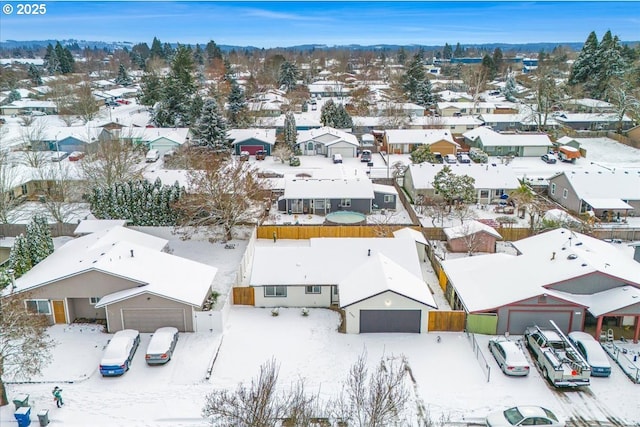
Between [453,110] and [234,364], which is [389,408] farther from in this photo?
[453,110]

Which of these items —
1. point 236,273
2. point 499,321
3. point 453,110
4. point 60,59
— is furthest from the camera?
point 60,59

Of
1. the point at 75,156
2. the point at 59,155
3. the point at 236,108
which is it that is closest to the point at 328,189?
the point at 75,156

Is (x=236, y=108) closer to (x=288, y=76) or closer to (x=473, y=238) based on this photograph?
(x=288, y=76)

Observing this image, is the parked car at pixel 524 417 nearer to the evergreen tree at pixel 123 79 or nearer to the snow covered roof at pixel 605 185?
the snow covered roof at pixel 605 185

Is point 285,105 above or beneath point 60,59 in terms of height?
beneath

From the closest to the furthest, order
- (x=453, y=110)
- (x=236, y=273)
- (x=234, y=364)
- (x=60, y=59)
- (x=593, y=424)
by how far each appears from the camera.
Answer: (x=593, y=424) < (x=234, y=364) < (x=236, y=273) < (x=453, y=110) < (x=60, y=59)

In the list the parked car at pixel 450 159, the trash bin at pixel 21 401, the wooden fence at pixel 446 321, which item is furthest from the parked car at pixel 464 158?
the trash bin at pixel 21 401

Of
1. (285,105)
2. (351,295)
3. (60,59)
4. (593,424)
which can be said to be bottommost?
(593,424)

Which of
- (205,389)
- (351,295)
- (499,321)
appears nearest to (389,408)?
(205,389)
